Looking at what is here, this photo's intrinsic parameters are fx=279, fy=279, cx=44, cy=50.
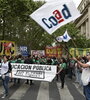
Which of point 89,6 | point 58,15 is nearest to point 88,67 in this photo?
point 58,15

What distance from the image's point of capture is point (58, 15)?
28.1 ft

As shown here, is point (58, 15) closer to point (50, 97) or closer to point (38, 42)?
point (50, 97)

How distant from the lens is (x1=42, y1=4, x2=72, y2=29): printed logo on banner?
8.55 meters

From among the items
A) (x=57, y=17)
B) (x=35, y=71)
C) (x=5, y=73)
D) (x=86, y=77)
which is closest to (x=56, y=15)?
(x=57, y=17)

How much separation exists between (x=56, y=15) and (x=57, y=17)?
9 centimetres

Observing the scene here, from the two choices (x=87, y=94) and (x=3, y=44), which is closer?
(x=87, y=94)

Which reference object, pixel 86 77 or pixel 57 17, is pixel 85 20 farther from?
pixel 86 77

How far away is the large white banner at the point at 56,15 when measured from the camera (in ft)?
28.1

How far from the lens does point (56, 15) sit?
28.2 feet

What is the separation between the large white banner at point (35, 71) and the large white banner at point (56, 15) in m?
5.44

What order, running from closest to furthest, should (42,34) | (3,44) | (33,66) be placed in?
(33,66) → (3,44) → (42,34)

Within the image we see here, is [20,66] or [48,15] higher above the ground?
[48,15]

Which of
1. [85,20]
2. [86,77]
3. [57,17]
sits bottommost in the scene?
[86,77]

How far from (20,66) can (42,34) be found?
3266 cm
